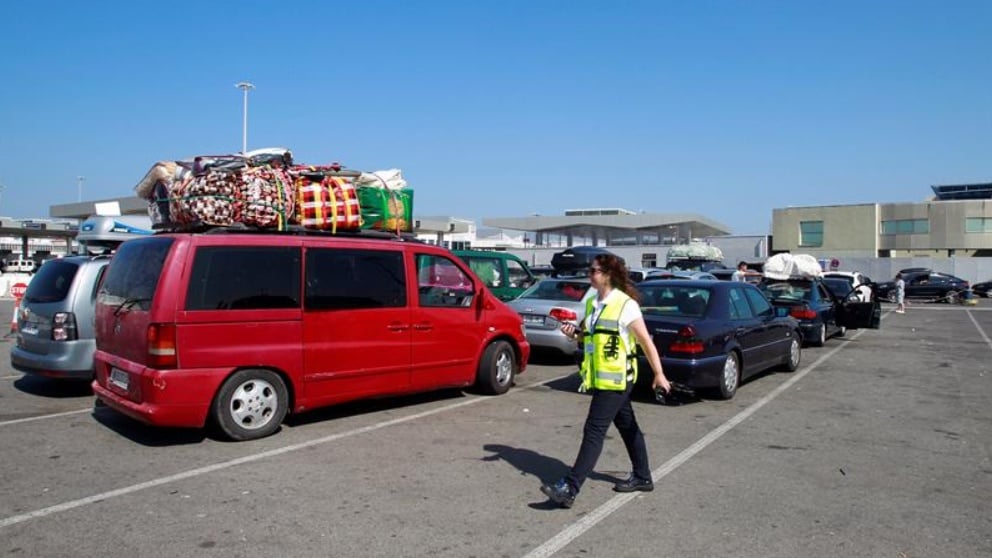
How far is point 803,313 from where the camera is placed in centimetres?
1467

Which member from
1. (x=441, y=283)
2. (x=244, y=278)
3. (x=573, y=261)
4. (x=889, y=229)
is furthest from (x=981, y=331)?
(x=889, y=229)

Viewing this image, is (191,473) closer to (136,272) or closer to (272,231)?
(136,272)

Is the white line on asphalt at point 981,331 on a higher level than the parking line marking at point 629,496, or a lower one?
higher

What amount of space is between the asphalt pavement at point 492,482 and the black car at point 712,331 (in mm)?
456

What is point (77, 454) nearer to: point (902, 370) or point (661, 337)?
point (661, 337)

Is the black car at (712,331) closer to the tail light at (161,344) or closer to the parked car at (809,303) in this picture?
the parked car at (809,303)

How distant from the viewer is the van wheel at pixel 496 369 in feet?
28.8

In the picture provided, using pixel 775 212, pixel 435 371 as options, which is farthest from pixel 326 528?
pixel 775 212

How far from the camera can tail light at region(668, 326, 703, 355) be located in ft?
27.5

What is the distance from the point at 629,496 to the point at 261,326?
3.55 m

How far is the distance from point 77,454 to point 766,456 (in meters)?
5.92

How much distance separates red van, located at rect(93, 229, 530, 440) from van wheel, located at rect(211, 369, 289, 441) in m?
0.01

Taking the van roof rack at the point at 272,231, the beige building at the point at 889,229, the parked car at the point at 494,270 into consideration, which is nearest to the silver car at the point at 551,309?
the parked car at the point at 494,270

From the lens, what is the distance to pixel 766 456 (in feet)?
21.0
